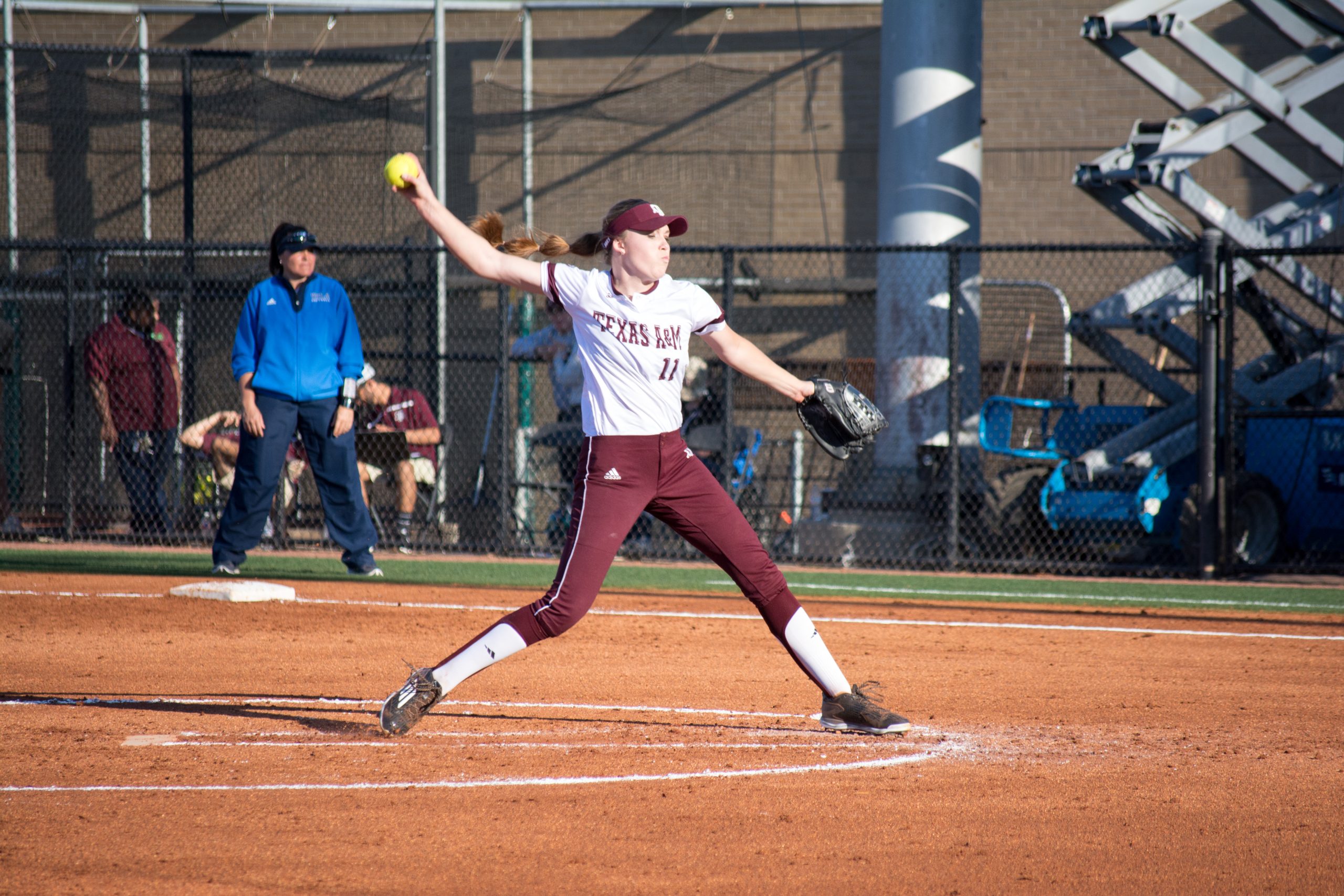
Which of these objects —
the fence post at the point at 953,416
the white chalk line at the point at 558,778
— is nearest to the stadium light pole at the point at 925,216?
the fence post at the point at 953,416

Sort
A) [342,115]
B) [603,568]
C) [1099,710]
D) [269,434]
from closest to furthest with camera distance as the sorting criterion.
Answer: [603,568]
[1099,710]
[269,434]
[342,115]

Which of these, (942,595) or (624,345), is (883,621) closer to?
(942,595)

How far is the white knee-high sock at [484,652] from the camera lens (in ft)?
15.7

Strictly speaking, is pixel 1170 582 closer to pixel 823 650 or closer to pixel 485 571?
pixel 485 571

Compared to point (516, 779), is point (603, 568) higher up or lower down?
higher up

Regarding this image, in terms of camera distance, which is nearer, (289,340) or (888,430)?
(289,340)

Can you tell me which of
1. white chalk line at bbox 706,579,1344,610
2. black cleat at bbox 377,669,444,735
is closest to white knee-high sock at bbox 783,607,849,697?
black cleat at bbox 377,669,444,735

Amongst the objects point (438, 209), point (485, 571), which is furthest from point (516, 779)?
point (485, 571)

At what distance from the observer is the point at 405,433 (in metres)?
11.8

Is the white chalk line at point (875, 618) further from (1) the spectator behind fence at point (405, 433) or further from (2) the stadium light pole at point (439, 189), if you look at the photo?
(2) the stadium light pole at point (439, 189)

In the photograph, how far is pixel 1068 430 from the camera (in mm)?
11836

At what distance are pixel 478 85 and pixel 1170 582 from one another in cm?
1084

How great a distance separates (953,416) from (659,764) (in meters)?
6.91

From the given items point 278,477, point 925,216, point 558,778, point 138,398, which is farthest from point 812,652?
point 138,398
